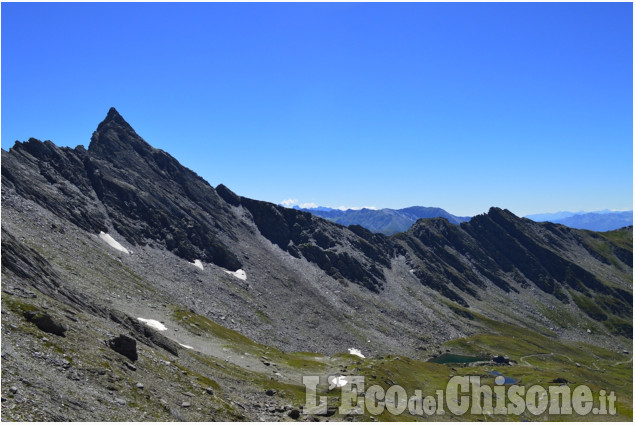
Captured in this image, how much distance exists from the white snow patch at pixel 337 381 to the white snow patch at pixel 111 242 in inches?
3784

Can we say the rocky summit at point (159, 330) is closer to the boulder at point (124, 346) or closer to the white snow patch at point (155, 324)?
the boulder at point (124, 346)

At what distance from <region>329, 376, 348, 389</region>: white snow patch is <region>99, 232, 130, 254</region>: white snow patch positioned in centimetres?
9612

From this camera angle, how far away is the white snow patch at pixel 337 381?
87.9 meters

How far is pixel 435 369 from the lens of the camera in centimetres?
14125

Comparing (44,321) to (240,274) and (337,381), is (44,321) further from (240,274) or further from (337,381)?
(240,274)

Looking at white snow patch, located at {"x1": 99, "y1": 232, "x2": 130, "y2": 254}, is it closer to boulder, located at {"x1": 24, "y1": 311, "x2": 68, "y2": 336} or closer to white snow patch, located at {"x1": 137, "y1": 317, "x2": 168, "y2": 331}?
white snow patch, located at {"x1": 137, "y1": 317, "x2": 168, "y2": 331}

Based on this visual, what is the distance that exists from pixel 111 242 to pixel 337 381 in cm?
10531

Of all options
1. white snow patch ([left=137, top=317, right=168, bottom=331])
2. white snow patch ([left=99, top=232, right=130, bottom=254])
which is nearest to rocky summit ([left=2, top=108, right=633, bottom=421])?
white snow patch ([left=137, top=317, right=168, bottom=331])

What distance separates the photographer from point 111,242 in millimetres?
160250

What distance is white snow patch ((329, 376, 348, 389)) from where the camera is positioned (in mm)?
87856

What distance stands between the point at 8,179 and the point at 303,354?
10991 cm

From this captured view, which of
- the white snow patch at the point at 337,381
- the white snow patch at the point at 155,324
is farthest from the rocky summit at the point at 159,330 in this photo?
the white snow patch at the point at 337,381

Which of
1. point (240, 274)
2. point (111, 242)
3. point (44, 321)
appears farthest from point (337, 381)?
point (111, 242)

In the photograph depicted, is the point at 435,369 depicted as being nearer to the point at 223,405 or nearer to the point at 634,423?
the point at 634,423
